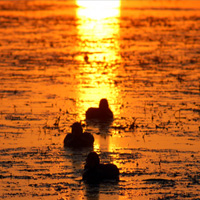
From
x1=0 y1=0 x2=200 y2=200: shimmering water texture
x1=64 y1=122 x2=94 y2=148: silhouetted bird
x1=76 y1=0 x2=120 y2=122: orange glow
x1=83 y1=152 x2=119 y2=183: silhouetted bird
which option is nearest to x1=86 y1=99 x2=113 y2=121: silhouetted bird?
x1=0 y1=0 x2=200 y2=200: shimmering water texture

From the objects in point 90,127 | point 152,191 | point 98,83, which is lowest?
point 152,191

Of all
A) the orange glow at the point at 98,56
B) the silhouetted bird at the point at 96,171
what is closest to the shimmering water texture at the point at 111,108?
the orange glow at the point at 98,56

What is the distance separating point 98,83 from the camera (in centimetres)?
2417

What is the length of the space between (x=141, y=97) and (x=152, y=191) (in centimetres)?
961

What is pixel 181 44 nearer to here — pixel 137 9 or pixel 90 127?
pixel 90 127

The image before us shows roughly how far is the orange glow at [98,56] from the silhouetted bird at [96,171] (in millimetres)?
7249

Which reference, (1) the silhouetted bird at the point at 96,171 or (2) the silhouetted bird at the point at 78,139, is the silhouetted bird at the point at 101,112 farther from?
(1) the silhouetted bird at the point at 96,171

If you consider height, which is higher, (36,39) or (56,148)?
(36,39)

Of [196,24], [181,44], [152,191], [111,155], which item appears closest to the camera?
[152,191]

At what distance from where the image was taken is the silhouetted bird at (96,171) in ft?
40.6

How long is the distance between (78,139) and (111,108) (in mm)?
5029

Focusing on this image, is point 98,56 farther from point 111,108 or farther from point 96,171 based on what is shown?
point 96,171

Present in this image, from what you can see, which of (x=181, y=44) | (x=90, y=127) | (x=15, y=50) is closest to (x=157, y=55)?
(x=181, y=44)

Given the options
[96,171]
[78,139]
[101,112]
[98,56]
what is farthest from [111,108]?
[98,56]
